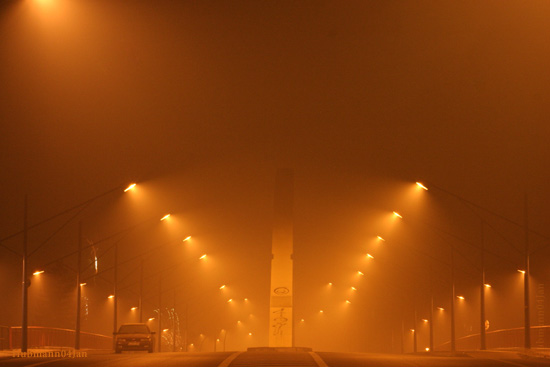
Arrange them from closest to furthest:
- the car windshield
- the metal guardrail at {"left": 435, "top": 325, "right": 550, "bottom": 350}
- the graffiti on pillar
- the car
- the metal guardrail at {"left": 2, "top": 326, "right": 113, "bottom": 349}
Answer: the metal guardrail at {"left": 2, "top": 326, "right": 113, "bottom": 349}, the car, the car windshield, the metal guardrail at {"left": 435, "top": 325, "right": 550, "bottom": 350}, the graffiti on pillar

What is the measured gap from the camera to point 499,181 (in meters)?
65.2

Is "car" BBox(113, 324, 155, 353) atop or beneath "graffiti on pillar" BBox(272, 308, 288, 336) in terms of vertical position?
beneath

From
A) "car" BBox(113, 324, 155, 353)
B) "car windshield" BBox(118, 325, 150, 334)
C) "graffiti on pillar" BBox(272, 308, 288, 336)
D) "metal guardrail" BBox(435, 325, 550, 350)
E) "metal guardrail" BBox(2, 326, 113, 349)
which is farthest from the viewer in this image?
"graffiti on pillar" BBox(272, 308, 288, 336)

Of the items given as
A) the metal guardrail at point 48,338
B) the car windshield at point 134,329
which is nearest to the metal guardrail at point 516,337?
the car windshield at point 134,329

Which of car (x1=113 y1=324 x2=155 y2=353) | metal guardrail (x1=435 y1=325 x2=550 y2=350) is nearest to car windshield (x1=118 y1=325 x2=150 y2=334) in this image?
car (x1=113 y1=324 x2=155 y2=353)

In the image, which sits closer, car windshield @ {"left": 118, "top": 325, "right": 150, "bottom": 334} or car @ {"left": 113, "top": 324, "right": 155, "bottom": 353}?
car @ {"left": 113, "top": 324, "right": 155, "bottom": 353}

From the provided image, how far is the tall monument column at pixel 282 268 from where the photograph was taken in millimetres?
72000

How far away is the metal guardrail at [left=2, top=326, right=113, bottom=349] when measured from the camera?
51.7 m

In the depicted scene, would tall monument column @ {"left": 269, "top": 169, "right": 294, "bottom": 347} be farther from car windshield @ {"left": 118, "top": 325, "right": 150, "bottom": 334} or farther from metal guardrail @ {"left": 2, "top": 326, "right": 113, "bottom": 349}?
car windshield @ {"left": 118, "top": 325, "right": 150, "bottom": 334}

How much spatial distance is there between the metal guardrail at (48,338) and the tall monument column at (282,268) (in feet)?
39.0

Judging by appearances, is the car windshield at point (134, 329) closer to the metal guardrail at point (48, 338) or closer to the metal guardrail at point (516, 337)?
the metal guardrail at point (48, 338)

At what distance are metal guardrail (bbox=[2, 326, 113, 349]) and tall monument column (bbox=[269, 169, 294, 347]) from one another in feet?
39.0

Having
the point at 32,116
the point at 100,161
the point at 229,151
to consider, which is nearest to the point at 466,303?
the point at 229,151

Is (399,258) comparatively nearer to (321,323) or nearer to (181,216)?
(181,216)
